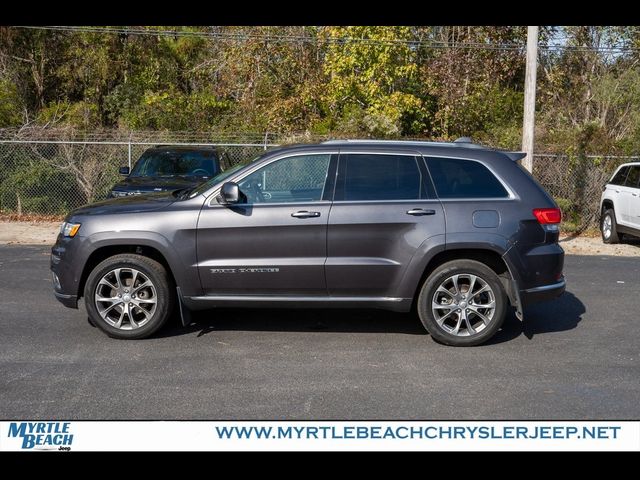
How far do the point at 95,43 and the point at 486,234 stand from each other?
19168 mm

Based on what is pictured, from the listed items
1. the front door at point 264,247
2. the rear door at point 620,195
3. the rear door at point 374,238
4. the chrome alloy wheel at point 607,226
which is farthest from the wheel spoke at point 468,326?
the chrome alloy wheel at point 607,226

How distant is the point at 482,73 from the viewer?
21703 mm

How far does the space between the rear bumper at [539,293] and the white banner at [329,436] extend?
2166mm

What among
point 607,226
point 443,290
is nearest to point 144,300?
point 443,290

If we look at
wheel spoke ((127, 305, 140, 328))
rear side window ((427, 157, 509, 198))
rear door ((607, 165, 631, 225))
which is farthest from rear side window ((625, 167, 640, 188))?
wheel spoke ((127, 305, 140, 328))

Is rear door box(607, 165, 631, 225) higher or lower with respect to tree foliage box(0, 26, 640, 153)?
Answer: lower

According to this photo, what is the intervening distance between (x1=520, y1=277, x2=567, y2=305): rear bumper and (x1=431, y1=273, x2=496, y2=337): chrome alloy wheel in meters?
0.30

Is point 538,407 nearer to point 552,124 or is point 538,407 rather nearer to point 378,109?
point 378,109

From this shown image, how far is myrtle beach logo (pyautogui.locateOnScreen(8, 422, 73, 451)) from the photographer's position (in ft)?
13.6

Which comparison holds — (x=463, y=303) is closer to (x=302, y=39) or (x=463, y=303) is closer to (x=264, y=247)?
(x=264, y=247)

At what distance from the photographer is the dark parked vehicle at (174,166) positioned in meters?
12.1

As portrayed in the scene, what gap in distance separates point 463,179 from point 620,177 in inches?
339

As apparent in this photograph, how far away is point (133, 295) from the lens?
6.80 metres

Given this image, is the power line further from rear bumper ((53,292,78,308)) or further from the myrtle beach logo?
the myrtle beach logo
